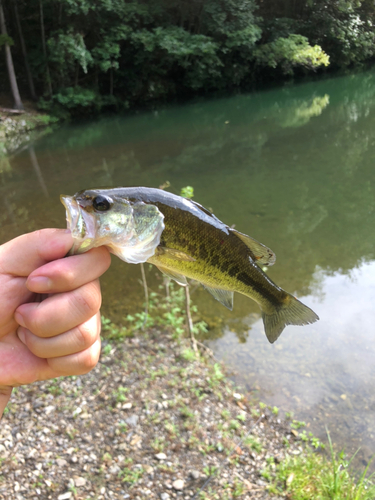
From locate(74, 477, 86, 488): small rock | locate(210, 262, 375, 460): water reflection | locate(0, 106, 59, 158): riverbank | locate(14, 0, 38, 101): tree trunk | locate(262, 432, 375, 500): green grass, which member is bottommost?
locate(0, 106, 59, 158): riverbank

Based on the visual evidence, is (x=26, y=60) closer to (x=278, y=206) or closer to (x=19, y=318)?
(x=278, y=206)

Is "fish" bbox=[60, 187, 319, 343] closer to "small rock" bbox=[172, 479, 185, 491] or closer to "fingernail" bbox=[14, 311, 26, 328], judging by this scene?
"fingernail" bbox=[14, 311, 26, 328]

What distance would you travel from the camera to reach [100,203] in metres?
1.35

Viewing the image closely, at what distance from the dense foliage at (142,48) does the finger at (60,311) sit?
70.0ft

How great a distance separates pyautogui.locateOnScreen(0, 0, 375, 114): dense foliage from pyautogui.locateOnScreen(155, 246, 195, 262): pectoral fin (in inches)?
846

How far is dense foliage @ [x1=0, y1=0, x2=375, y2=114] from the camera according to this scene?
2205 cm

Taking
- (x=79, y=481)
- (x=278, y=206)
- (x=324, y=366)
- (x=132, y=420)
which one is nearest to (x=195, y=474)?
(x=132, y=420)

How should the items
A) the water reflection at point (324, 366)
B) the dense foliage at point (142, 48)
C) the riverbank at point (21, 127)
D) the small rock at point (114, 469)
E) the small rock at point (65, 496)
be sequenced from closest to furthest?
the small rock at point (65, 496), the small rock at point (114, 469), the water reflection at point (324, 366), the riverbank at point (21, 127), the dense foliage at point (142, 48)

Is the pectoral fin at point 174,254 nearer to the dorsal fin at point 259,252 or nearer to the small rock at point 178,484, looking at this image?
the dorsal fin at point 259,252

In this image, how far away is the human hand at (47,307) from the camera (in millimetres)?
1453

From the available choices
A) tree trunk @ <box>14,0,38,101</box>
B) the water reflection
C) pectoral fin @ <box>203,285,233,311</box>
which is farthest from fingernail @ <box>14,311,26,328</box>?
tree trunk @ <box>14,0,38,101</box>

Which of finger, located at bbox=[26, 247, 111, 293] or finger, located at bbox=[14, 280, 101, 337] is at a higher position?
finger, located at bbox=[26, 247, 111, 293]

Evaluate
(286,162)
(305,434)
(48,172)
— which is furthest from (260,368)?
(48,172)

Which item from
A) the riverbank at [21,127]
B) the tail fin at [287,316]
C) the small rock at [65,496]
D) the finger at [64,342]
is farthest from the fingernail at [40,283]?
the riverbank at [21,127]
